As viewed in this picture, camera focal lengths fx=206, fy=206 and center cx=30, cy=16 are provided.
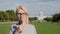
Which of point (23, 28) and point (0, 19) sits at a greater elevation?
point (23, 28)

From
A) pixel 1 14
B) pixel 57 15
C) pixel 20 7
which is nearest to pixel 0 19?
pixel 1 14

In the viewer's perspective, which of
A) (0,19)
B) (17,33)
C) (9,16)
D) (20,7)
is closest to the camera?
(17,33)

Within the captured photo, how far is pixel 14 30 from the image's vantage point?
235 centimetres

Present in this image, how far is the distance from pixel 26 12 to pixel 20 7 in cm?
9

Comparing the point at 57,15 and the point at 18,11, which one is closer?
the point at 18,11

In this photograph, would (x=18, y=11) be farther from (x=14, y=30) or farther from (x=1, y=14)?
(x=1, y=14)

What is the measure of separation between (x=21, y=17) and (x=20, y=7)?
0.13m

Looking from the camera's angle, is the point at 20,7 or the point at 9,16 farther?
the point at 9,16

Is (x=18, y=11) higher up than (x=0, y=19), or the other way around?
(x=18, y=11)

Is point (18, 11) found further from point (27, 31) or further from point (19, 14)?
point (27, 31)

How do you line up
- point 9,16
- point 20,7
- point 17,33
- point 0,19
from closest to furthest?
point 17,33 < point 20,7 < point 0,19 < point 9,16

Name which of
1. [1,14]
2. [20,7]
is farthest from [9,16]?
[20,7]

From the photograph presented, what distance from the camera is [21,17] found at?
238 cm

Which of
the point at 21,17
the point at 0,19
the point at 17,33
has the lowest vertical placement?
the point at 0,19
